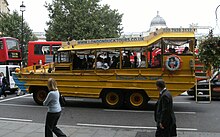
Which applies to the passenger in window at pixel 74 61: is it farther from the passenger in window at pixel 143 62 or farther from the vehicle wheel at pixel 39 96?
the passenger in window at pixel 143 62

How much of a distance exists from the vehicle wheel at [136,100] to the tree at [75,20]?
87.0 feet

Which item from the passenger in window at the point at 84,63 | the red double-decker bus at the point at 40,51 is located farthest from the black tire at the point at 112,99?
the red double-decker bus at the point at 40,51

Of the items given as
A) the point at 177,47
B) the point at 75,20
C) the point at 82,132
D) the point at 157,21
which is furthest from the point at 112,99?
the point at 157,21

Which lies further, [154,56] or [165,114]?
[154,56]

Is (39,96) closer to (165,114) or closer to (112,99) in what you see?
(112,99)

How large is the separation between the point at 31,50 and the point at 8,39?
236cm

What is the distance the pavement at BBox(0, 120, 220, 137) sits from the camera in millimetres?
8880

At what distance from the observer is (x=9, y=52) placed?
27.6 metres

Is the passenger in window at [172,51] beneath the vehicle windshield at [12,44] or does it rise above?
beneath

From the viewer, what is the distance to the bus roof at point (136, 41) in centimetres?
1312

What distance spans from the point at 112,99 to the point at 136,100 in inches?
41.7

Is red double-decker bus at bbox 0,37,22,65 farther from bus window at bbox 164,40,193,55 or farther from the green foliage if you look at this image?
the green foliage

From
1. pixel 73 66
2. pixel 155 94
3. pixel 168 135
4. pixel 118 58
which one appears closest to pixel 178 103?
pixel 155 94

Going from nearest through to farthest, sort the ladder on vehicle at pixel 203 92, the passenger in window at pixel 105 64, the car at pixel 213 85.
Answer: the passenger in window at pixel 105 64 → the ladder on vehicle at pixel 203 92 → the car at pixel 213 85
